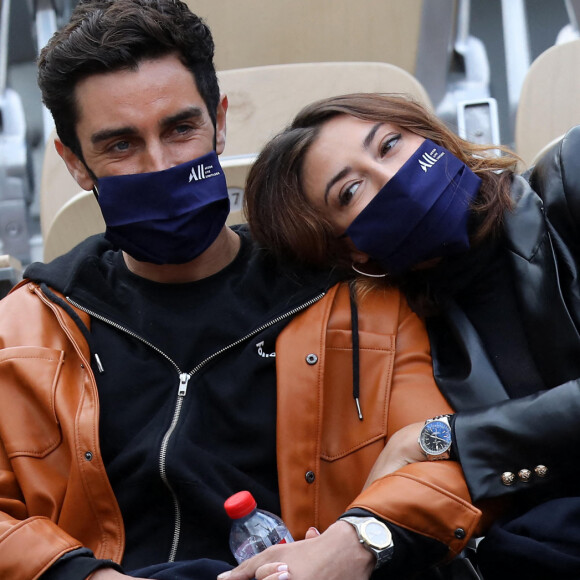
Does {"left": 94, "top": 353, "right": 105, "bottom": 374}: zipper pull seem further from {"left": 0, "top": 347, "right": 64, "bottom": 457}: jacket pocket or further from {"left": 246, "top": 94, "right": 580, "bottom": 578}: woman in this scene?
{"left": 246, "top": 94, "right": 580, "bottom": 578}: woman

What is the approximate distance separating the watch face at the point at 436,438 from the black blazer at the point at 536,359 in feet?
0.08

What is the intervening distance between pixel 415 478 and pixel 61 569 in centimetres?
63

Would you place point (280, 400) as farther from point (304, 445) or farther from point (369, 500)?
point (369, 500)

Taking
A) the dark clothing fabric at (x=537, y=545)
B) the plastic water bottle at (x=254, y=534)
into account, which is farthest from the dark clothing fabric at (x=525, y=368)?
the plastic water bottle at (x=254, y=534)

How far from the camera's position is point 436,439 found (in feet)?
5.88

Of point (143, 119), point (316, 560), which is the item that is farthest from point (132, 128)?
point (316, 560)

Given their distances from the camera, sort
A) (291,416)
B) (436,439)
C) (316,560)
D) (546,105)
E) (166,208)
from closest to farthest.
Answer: (316,560) < (436,439) < (291,416) < (166,208) < (546,105)

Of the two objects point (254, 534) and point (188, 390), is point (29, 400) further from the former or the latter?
point (254, 534)

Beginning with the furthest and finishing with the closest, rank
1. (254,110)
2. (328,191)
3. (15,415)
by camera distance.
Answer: (254,110), (328,191), (15,415)

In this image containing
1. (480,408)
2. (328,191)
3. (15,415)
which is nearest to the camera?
(480,408)

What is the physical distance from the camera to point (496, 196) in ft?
6.54

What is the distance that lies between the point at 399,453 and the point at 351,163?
0.62 m

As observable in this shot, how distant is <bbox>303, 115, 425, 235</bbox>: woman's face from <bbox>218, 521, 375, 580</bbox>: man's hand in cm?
70

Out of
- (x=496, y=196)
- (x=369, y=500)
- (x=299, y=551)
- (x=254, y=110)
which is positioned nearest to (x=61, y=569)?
(x=299, y=551)
